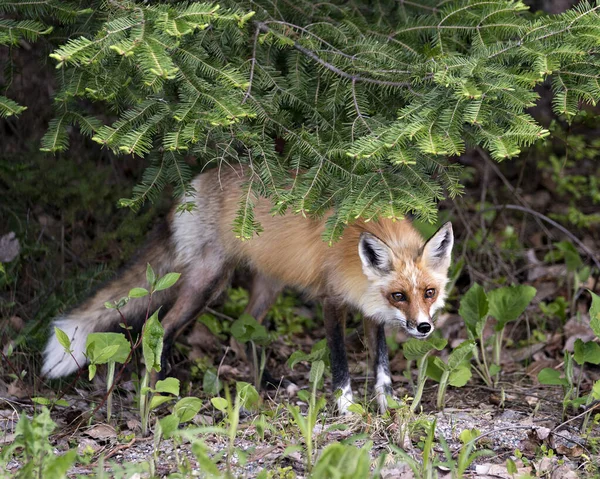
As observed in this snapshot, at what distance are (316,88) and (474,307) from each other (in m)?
1.66

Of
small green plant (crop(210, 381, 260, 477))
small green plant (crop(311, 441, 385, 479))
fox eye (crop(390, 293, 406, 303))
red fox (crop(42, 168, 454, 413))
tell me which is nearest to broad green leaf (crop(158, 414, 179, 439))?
small green plant (crop(210, 381, 260, 477))

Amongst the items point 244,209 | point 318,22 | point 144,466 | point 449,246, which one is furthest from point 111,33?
point 449,246

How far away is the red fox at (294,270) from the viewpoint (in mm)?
3938

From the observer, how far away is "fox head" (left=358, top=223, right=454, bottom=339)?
3848 mm

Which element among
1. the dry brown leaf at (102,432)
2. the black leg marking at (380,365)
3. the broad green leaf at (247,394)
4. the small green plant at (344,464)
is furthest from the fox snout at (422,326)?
the dry brown leaf at (102,432)

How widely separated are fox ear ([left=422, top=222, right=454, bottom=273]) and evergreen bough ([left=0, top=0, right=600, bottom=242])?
1.42 feet

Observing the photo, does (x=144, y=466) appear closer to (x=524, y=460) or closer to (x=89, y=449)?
(x=89, y=449)

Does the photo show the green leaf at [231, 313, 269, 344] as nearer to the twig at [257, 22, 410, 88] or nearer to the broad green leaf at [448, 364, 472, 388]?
the broad green leaf at [448, 364, 472, 388]

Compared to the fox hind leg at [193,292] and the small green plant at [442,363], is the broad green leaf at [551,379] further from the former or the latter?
the fox hind leg at [193,292]

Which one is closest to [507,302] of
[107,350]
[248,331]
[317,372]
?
[317,372]

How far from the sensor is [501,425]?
367cm

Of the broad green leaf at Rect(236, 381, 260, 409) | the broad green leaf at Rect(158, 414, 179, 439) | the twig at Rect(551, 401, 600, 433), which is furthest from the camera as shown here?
the twig at Rect(551, 401, 600, 433)

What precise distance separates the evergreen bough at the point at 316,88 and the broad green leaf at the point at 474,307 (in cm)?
97

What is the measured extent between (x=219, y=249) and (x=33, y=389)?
4.64 ft
